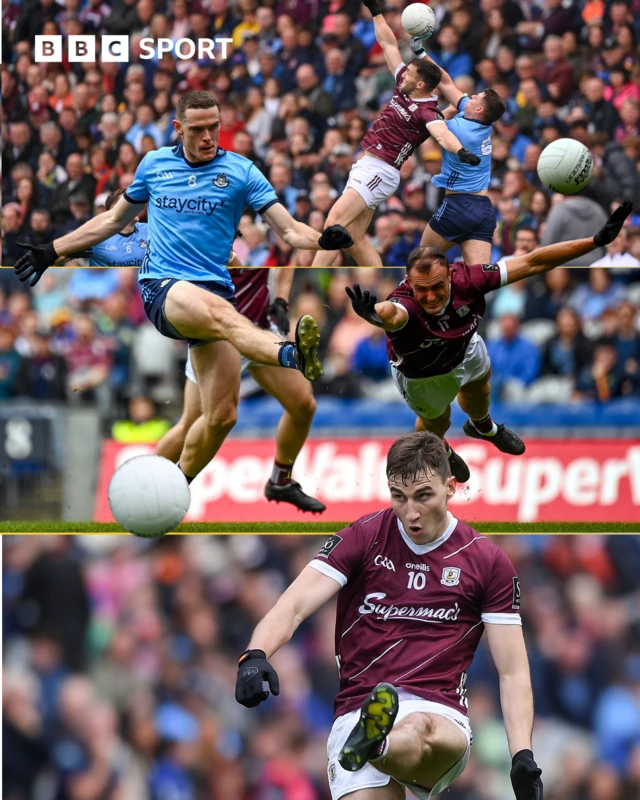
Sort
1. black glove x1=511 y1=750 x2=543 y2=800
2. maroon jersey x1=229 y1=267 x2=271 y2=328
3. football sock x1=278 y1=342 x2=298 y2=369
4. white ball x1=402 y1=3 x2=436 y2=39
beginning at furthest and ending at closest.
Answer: white ball x1=402 y1=3 x2=436 y2=39 → maroon jersey x1=229 y1=267 x2=271 y2=328 → football sock x1=278 y1=342 x2=298 y2=369 → black glove x1=511 y1=750 x2=543 y2=800

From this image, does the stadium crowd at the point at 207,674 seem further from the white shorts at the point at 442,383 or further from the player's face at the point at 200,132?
the player's face at the point at 200,132

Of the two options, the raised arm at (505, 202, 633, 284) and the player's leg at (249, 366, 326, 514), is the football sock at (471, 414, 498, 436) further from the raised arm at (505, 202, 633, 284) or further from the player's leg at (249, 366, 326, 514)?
the raised arm at (505, 202, 633, 284)

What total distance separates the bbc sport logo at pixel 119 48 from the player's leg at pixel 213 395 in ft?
22.8

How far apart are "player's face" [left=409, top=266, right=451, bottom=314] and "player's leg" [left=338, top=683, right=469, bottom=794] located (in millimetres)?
3345

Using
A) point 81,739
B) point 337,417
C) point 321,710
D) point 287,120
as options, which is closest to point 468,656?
point 321,710

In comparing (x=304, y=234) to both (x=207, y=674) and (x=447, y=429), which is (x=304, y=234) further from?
(x=207, y=674)

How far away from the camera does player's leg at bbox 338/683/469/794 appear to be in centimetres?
416

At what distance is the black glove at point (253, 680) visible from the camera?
4.17m

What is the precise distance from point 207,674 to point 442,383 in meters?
3.14

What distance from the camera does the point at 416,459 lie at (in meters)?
4.66

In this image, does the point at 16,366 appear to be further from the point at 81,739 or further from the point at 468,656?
the point at 468,656

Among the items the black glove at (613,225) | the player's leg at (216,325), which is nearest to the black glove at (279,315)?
the player's leg at (216,325)

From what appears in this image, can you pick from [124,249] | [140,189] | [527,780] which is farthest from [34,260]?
[527,780]

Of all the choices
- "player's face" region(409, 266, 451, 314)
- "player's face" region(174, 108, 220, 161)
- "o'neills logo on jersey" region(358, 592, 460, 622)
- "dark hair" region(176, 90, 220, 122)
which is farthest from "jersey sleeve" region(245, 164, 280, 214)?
"o'neills logo on jersey" region(358, 592, 460, 622)
